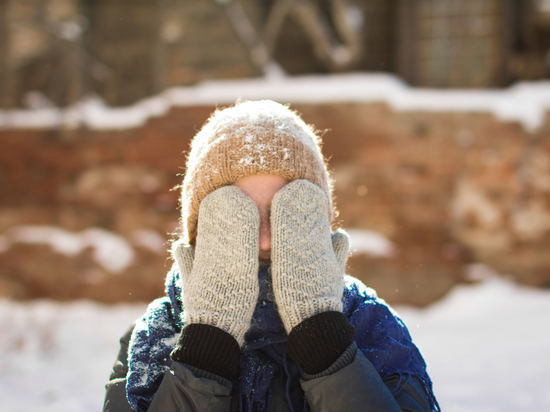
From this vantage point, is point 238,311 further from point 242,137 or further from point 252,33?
point 252,33

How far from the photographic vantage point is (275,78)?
14.5 feet

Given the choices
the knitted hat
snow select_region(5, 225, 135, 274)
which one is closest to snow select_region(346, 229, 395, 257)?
snow select_region(5, 225, 135, 274)

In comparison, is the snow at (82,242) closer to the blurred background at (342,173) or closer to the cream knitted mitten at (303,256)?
the blurred background at (342,173)

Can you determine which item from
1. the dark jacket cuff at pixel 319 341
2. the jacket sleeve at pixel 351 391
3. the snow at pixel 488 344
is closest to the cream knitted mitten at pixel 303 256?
the dark jacket cuff at pixel 319 341

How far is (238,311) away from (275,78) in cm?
368

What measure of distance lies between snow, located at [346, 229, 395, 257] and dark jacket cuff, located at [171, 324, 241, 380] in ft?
10.3

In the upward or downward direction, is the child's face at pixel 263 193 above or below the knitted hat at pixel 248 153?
below

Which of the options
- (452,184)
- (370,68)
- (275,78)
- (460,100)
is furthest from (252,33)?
(452,184)

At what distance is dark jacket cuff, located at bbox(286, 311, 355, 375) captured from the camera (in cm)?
106

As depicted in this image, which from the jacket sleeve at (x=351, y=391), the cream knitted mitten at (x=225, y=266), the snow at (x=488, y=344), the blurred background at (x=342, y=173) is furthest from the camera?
the blurred background at (x=342, y=173)

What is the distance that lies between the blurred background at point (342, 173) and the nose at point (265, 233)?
2780 mm

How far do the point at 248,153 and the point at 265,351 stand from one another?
1.98ft

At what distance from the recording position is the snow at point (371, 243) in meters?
4.10

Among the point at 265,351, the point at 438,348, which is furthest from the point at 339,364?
the point at 438,348
